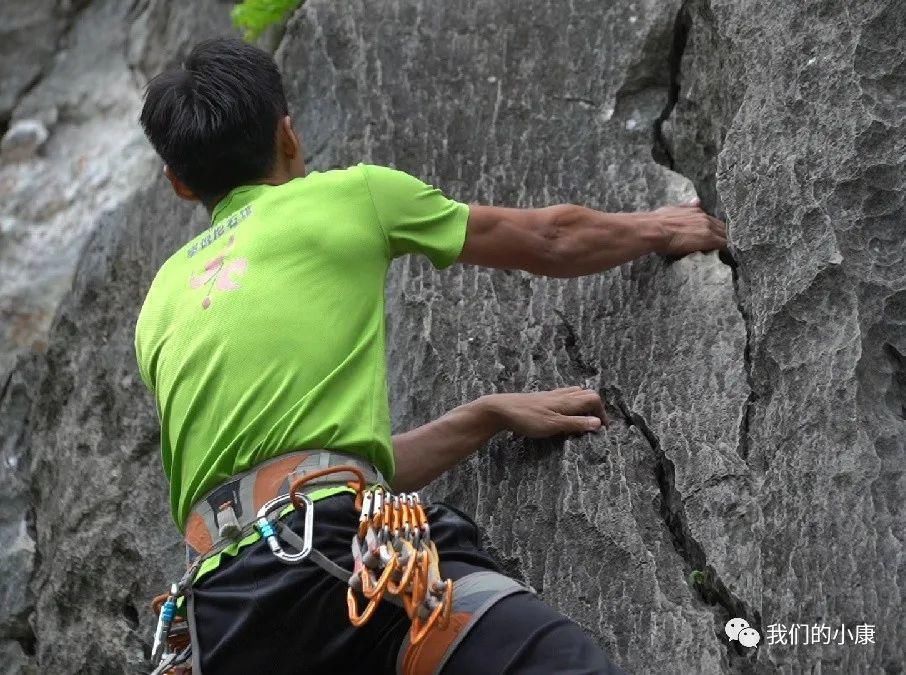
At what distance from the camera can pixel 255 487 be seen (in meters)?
3.55

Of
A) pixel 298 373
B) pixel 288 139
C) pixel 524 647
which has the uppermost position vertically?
pixel 288 139

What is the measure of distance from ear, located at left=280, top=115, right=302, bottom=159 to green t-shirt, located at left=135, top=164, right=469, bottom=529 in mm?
170

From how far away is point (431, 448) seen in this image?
4426 mm

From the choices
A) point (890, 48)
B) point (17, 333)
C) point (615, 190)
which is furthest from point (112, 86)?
point (890, 48)

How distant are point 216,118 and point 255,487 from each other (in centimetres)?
112

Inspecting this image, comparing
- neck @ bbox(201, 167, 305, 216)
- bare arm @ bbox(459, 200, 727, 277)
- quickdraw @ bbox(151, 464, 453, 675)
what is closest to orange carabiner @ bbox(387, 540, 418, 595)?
quickdraw @ bbox(151, 464, 453, 675)

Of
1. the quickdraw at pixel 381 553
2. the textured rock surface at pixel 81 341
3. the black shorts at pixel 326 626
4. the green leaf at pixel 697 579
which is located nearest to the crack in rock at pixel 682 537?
the green leaf at pixel 697 579

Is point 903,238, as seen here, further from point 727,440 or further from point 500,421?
point 500,421

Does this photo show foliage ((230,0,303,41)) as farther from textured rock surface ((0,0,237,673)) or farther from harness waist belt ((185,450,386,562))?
harness waist belt ((185,450,386,562))

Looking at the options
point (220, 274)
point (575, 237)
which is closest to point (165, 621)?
point (220, 274)

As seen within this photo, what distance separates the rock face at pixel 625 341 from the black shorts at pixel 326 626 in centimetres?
69

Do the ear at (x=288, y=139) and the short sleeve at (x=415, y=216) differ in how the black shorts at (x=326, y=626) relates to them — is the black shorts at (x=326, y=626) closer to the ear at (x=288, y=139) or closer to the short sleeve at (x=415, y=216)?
the short sleeve at (x=415, y=216)

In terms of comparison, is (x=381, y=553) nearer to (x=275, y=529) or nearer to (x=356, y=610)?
(x=356, y=610)

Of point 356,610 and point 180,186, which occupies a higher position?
point 180,186
